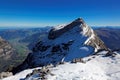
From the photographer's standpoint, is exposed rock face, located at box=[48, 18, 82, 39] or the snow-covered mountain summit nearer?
the snow-covered mountain summit

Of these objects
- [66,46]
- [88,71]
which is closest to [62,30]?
[66,46]

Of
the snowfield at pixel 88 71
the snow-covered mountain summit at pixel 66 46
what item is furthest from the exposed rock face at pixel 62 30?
the snowfield at pixel 88 71

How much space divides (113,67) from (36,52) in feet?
262

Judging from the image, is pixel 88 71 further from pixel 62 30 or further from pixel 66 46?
pixel 62 30

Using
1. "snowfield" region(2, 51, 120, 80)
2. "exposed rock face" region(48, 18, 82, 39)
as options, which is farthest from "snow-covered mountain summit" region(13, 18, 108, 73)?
"snowfield" region(2, 51, 120, 80)

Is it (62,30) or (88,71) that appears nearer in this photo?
(88,71)

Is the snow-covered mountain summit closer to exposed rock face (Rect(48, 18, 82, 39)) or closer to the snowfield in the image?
exposed rock face (Rect(48, 18, 82, 39))

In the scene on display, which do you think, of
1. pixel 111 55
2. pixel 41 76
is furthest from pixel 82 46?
pixel 41 76

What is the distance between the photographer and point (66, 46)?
107312 mm

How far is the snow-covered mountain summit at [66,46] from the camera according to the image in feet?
315

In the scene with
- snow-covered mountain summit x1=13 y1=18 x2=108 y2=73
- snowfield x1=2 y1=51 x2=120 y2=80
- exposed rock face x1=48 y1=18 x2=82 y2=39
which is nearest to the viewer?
snowfield x1=2 y1=51 x2=120 y2=80

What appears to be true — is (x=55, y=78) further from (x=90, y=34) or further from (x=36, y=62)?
(x=90, y=34)

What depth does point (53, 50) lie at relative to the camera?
108125mm

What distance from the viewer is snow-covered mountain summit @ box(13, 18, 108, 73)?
96.1 metres
